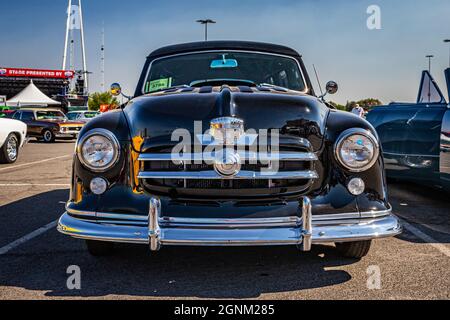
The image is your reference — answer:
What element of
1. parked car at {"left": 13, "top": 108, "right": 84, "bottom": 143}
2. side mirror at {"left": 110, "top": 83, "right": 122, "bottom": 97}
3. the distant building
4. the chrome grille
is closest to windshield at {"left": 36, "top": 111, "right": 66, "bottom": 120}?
parked car at {"left": 13, "top": 108, "right": 84, "bottom": 143}

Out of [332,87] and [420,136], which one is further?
[420,136]

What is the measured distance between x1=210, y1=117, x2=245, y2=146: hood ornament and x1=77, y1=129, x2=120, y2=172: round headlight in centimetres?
65

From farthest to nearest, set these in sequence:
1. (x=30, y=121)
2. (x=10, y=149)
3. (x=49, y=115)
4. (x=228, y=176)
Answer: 1. (x=49, y=115)
2. (x=30, y=121)
3. (x=10, y=149)
4. (x=228, y=176)

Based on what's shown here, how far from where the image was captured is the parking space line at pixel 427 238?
4094 millimetres

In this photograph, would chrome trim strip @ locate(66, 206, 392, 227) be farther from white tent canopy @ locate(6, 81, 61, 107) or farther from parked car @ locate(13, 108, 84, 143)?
white tent canopy @ locate(6, 81, 61, 107)

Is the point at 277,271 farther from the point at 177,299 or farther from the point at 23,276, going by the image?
the point at 23,276

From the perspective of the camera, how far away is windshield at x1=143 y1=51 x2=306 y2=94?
190 inches

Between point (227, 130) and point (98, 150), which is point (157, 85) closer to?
point (98, 150)

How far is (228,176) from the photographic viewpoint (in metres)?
3.21

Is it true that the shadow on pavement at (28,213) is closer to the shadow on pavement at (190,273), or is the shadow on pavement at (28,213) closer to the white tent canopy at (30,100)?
the shadow on pavement at (190,273)

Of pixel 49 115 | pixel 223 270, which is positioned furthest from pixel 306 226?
pixel 49 115

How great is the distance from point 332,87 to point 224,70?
41.4 inches

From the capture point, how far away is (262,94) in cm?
374
